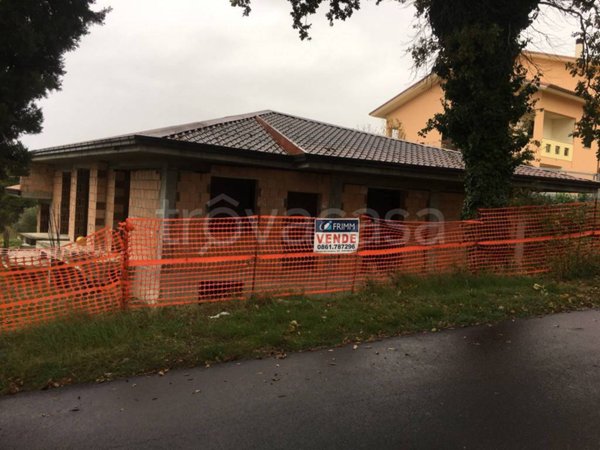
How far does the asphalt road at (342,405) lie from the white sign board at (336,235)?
8.40 feet

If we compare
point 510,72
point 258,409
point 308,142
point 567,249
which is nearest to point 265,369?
point 258,409

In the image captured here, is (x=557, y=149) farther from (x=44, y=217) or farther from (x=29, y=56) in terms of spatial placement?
(x=29, y=56)

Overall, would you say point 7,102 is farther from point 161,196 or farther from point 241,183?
point 241,183

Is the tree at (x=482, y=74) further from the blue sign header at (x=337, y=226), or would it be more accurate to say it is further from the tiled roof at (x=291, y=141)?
the blue sign header at (x=337, y=226)

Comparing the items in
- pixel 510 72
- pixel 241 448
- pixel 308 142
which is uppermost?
pixel 510 72

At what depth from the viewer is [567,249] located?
9.45 meters

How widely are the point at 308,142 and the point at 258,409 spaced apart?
766 centimetres

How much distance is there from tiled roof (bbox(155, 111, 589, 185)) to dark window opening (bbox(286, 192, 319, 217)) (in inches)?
48.1

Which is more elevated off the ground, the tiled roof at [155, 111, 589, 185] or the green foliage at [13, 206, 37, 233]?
the tiled roof at [155, 111, 589, 185]

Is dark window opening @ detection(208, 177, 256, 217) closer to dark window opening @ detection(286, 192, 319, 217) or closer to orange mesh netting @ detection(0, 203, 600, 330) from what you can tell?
dark window opening @ detection(286, 192, 319, 217)

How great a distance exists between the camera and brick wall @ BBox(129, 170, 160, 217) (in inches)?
373

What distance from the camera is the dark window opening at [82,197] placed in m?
13.1

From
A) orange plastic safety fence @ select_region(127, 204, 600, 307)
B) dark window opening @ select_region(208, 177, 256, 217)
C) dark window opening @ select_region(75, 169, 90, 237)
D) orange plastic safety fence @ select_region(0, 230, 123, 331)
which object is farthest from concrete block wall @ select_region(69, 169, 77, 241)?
orange plastic safety fence @ select_region(0, 230, 123, 331)

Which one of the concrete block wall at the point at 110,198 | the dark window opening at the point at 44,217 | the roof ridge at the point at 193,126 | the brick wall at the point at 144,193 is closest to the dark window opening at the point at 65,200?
the dark window opening at the point at 44,217
